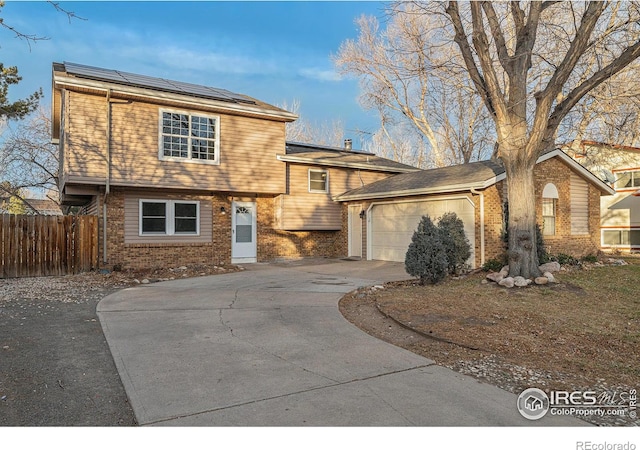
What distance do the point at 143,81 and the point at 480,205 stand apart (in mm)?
11308

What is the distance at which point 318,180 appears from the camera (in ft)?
55.1

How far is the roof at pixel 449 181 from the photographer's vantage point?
1219 cm

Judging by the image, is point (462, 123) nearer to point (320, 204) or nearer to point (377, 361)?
point (320, 204)

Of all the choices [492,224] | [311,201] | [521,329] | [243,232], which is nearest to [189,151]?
[243,232]

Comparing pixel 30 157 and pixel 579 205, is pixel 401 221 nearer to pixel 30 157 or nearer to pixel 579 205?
pixel 579 205

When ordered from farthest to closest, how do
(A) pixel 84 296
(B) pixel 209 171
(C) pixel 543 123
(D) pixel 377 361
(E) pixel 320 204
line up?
1. (E) pixel 320 204
2. (B) pixel 209 171
3. (C) pixel 543 123
4. (A) pixel 84 296
5. (D) pixel 377 361

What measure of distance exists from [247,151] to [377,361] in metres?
11.2

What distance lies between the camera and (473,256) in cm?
1224

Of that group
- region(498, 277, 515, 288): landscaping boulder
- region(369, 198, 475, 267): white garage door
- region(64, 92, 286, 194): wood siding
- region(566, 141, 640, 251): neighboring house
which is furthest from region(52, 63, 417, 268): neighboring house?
region(566, 141, 640, 251): neighboring house

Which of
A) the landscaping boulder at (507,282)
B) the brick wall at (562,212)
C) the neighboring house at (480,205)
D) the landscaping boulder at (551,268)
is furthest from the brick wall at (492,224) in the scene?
the landscaping boulder at (507,282)

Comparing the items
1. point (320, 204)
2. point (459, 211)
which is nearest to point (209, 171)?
point (320, 204)

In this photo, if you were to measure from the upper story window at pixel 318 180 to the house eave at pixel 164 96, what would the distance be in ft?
8.10

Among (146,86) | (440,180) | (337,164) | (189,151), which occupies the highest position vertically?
(146,86)

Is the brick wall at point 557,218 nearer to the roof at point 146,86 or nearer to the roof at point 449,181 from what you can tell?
the roof at point 449,181
